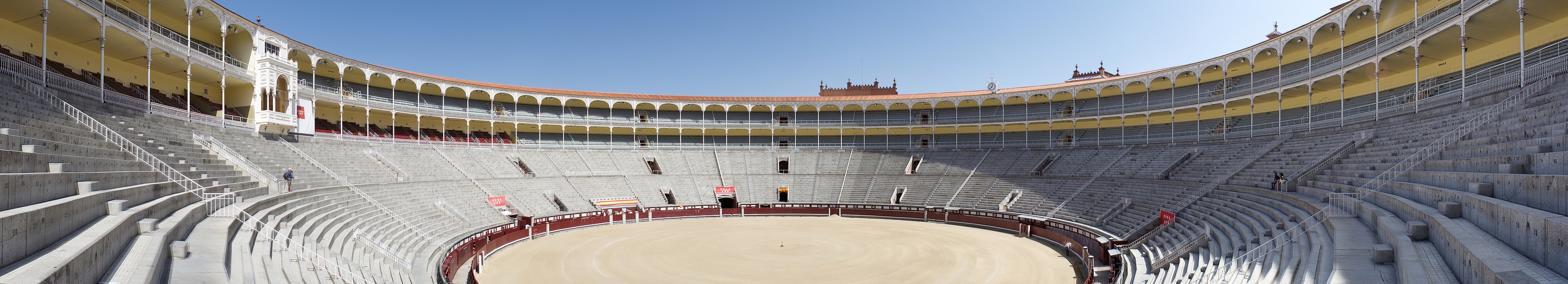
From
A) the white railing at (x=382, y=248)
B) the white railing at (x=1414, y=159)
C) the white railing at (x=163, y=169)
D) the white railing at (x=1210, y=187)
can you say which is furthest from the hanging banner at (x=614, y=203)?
the white railing at (x=1414, y=159)

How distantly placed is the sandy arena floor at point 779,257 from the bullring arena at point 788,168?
8.2 inches

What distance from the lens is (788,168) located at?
5047 cm

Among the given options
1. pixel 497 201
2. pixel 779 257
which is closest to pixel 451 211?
pixel 497 201

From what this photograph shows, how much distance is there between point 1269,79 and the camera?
35.4 metres

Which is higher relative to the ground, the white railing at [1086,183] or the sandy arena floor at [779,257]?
the white railing at [1086,183]

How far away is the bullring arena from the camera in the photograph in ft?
31.4

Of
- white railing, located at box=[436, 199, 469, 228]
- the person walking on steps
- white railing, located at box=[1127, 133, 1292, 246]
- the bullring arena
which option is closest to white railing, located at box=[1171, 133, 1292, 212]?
white railing, located at box=[1127, 133, 1292, 246]

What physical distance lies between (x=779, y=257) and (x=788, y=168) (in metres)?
27.1

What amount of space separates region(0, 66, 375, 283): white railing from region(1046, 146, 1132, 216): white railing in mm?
31770

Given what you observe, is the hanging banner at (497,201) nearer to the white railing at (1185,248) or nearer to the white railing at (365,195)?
the white railing at (365,195)

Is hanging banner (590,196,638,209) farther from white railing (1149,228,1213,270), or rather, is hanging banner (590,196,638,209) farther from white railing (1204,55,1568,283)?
white railing (1204,55,1568,283)

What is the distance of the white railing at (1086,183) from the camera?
33.9m

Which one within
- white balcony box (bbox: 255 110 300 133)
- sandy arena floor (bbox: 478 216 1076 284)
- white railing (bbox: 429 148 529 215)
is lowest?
sandy arena floor (bbox: 478 216 1076 284)

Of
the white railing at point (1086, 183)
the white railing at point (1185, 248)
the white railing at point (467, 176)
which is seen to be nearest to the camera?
the white railing at point (1185, 248)
